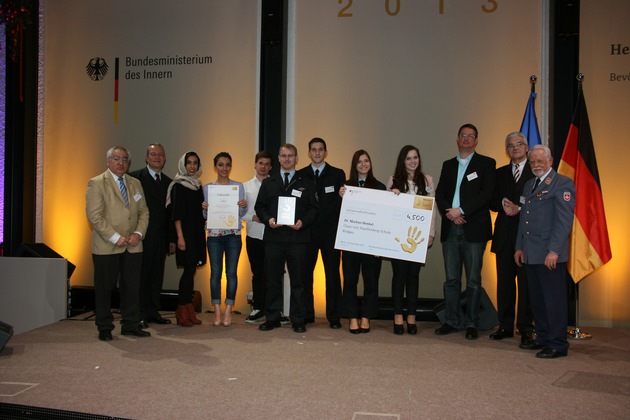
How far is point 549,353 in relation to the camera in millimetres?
4086

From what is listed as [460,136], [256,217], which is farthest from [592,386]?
[256,217]

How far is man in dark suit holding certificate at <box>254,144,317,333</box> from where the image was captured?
4.86 metres

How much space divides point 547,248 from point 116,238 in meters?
3.37

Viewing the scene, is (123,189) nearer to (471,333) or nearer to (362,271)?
(362,271)

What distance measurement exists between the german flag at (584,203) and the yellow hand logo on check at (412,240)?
1.46 metres

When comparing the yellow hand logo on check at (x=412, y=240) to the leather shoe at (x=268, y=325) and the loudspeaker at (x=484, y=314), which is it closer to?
the loudspeaker at (x=484, y=314)

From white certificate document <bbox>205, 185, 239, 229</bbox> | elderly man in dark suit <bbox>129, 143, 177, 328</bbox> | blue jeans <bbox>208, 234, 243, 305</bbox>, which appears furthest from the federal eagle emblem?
blue jeans <bbox>208, 234, 243, 305</bbox>

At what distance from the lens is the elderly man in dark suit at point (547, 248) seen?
161 inches

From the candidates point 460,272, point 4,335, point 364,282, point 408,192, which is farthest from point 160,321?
point 460,272

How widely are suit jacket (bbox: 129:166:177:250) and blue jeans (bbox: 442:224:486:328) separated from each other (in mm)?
2559

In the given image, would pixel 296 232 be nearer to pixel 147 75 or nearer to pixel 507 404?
pixel 507 404

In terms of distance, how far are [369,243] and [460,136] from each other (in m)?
1.24

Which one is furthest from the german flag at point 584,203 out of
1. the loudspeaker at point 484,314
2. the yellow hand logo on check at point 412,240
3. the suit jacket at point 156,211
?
the suit jacket at point 156,211

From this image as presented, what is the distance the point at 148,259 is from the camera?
17.0 feet
